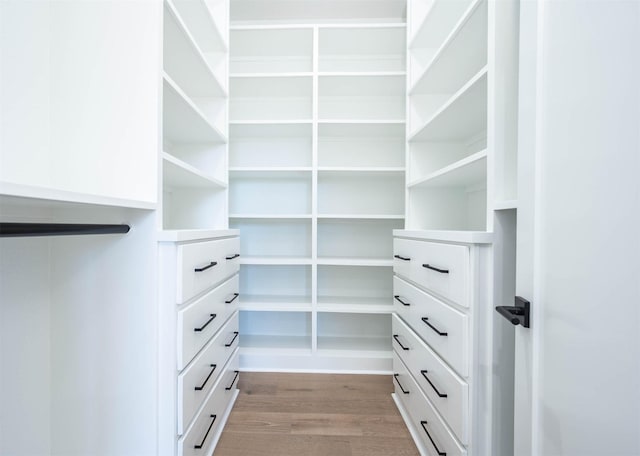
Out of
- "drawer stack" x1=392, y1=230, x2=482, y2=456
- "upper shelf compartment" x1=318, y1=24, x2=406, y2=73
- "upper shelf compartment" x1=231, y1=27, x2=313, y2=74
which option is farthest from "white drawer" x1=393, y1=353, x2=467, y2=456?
"upper shelf compartment" x1=231, y1=27, x2=313, y2=74

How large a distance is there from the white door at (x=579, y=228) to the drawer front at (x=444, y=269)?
23cm

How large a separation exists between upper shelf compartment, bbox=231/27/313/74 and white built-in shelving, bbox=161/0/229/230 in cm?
28

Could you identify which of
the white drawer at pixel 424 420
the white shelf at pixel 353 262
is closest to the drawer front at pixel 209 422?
the white shelf at pixel 353 262

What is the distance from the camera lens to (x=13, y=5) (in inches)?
32.9

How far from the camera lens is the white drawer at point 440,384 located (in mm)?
865

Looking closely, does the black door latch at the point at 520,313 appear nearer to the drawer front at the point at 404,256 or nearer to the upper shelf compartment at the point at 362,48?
the drawer front at the point at 404,256

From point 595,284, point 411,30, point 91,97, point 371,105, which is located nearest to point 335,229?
point 371,105

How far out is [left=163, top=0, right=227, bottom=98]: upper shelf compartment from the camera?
1.06m

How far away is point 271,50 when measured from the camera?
195cm

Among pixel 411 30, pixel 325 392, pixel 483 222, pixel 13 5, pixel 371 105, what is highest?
pixel 411 30

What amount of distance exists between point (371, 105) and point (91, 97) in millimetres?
1670

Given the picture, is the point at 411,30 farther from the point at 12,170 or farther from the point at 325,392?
the point at 325,392

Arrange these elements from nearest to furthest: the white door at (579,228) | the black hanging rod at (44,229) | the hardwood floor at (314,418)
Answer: the white door at (579,228)
the black hanging rod at (44,229)
the hardwood floor at (314,418)

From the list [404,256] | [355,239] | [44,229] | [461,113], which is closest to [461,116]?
[461,113]
